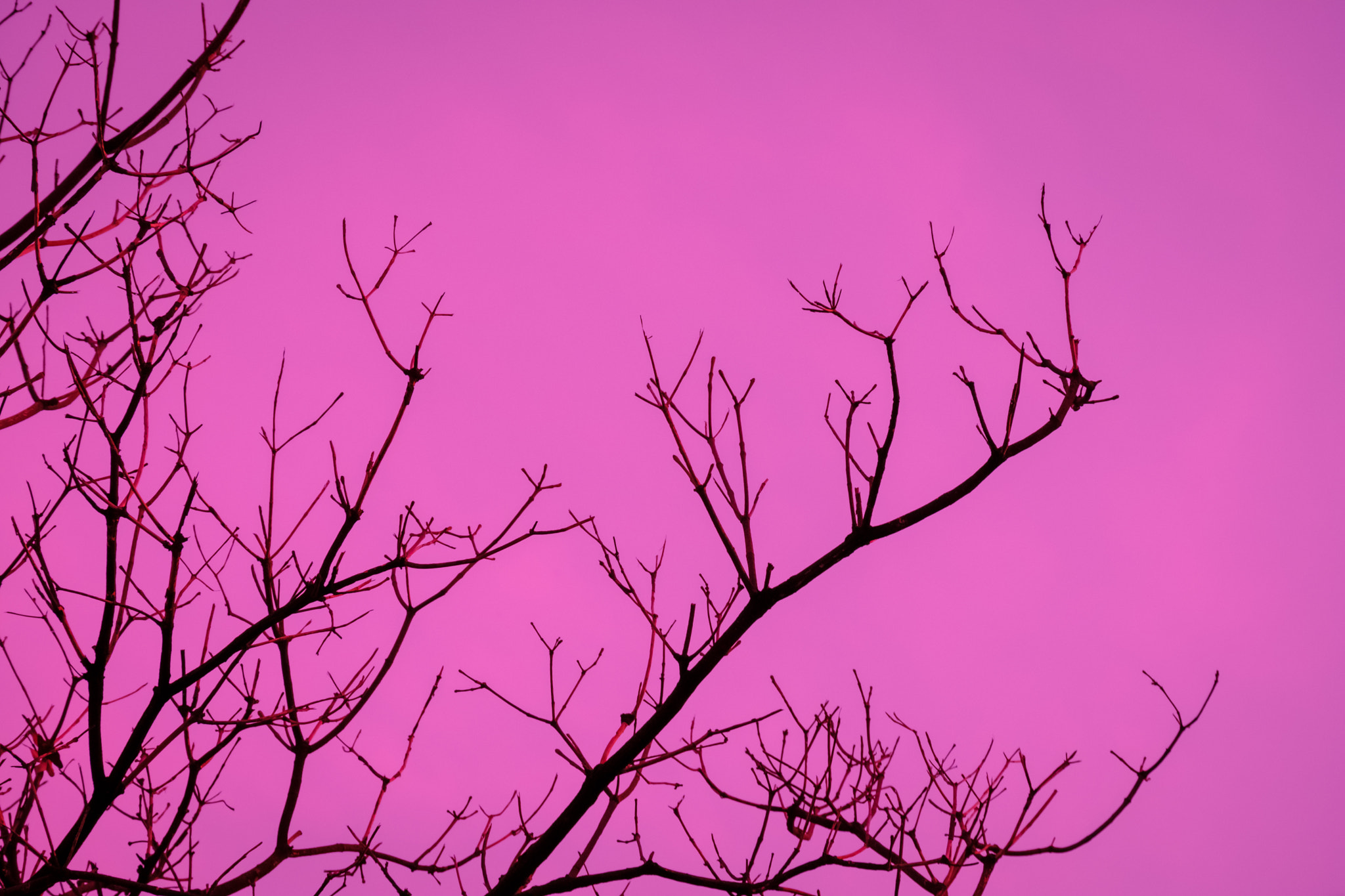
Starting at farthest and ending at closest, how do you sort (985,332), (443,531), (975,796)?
(975,796)
(443,531)
(985,332)

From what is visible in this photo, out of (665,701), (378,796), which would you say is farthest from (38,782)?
(665,701)

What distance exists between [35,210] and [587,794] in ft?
7.52

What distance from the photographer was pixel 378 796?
3.62m

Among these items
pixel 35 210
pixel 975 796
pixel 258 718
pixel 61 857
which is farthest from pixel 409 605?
pixel 975 796

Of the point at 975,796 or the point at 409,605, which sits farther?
the point at 975,796

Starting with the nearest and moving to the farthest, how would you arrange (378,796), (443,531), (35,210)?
(35,210)
(443,531)
(378,796)

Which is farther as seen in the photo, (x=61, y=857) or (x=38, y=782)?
(x=38, y=782)

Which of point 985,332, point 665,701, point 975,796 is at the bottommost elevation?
point 665,701

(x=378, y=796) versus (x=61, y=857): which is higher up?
(x=378, y=796)

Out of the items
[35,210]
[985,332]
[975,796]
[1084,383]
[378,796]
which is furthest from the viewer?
[975,796]

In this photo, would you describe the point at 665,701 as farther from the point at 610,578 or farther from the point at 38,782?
the point at 38,782

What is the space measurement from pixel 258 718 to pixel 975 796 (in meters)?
3.33

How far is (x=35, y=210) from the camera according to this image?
7.79 feet

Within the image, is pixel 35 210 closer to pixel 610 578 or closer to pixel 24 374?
pixel 24 374
